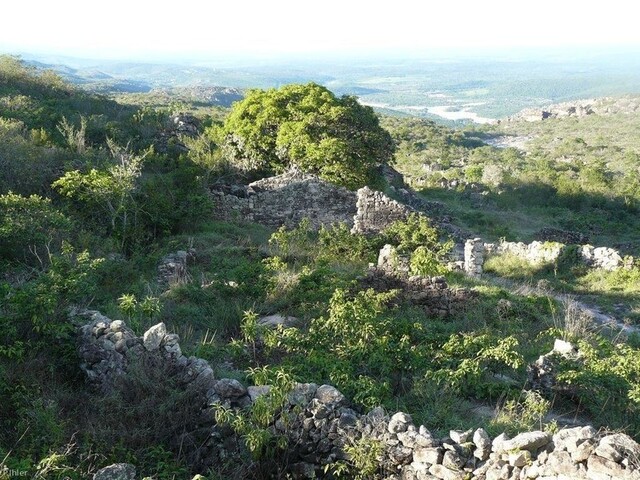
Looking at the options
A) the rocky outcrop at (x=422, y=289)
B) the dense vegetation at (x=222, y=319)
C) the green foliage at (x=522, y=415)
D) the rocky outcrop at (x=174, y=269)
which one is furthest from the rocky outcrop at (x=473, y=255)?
the green foliage at (x=522, y=415)

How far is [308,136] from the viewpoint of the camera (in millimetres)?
17453

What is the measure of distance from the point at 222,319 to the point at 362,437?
3.61 meters

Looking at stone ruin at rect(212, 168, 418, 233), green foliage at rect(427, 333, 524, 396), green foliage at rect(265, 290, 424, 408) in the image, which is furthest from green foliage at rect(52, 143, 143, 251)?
green foliage at rect(427, 333, 524, 396)

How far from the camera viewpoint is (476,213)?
22469 millimetres

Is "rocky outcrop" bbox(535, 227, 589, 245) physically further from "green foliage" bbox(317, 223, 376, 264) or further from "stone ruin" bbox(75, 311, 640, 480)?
"stone ruin" bbox(75, 311, 640, 480)

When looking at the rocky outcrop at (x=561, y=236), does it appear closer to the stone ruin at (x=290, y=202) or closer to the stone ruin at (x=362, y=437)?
the stone ruin at (x=290, y=202)

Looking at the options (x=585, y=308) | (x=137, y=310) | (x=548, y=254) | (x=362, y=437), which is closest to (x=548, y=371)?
(x=362, y=437)

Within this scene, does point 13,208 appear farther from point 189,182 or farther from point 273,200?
point 273,200

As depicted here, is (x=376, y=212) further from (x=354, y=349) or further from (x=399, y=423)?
(x=399, y=423)

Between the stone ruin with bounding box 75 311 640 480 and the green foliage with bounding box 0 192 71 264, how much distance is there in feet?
11.2

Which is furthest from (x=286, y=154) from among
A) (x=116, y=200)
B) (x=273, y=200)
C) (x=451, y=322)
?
(x=451, y=322)

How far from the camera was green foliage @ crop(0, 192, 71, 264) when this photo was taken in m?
8.36

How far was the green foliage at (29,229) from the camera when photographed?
8.36 m

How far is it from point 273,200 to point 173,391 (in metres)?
11.2
